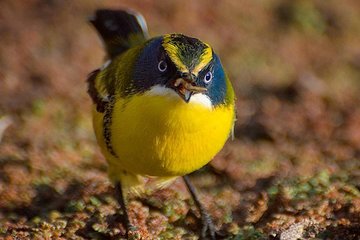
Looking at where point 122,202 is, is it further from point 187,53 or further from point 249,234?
point 187,53

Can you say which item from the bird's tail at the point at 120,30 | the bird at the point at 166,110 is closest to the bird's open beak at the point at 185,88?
the bird at the point at 166,110

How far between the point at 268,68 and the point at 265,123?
62.1 inches

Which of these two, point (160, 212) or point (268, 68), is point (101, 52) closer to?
point (268, 68)

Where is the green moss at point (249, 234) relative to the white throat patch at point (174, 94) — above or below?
below

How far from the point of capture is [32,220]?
211 inches

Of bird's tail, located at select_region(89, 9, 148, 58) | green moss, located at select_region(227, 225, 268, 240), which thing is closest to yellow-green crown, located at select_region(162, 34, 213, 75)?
green moss, located at select_region(227, 225, 268, 240)

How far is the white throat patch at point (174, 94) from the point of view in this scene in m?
4.51

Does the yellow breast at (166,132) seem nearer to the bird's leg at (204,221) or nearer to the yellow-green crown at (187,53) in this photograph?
the yellow-green crown at (187,53)

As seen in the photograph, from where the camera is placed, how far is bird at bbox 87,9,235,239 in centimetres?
454

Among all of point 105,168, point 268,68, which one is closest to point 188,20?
point 268,68

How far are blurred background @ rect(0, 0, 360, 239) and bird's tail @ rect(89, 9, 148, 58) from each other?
3.35ft

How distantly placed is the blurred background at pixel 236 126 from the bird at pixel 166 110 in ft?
1.24

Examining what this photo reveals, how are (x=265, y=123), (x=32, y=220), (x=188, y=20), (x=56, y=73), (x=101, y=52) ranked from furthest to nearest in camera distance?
1. (x=188, y=20)
2. (x=101, y=52)
3. (x=56, y=73)
4. (x=265, y=123)
5. (x=32, y=220)

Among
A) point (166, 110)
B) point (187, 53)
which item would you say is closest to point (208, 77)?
point (187, 53)
